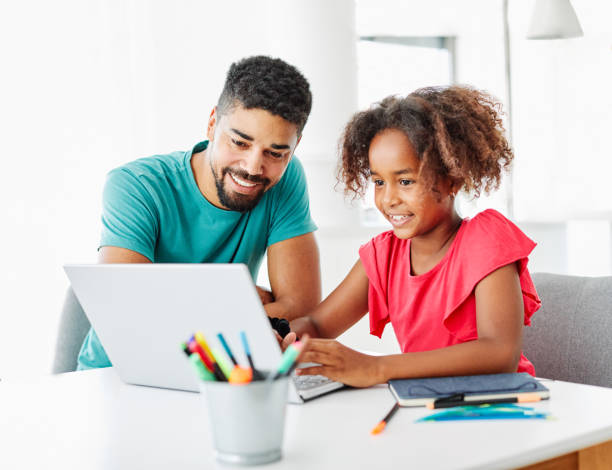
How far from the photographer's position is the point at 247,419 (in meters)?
0.71

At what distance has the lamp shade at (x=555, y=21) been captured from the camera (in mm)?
3074

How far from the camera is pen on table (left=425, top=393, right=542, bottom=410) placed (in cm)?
92

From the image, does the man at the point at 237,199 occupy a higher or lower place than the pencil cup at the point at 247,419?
higher

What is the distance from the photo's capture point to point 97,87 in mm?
2773

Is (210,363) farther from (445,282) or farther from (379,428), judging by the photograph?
(445,282)

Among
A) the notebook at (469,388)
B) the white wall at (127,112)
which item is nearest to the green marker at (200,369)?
the notebook at (469,388)

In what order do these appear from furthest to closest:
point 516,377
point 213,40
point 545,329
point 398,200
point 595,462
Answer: point 213,40 → point 545,329 → point 398,200 → point 516,377 → point 595,462

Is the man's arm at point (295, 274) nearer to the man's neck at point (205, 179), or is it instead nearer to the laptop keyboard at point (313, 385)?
the man's neck at point (205, 179)

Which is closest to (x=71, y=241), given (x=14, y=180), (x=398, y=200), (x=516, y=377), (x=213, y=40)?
(x=14, y=180)

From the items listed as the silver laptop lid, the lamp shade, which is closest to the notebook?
the silver laptop lid

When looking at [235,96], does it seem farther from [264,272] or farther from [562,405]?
[264,272]

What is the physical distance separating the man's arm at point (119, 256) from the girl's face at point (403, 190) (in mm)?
510

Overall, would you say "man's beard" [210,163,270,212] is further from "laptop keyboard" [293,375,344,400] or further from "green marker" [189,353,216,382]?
"green marker" [189,353,216,382]

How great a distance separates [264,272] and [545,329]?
1.74m
